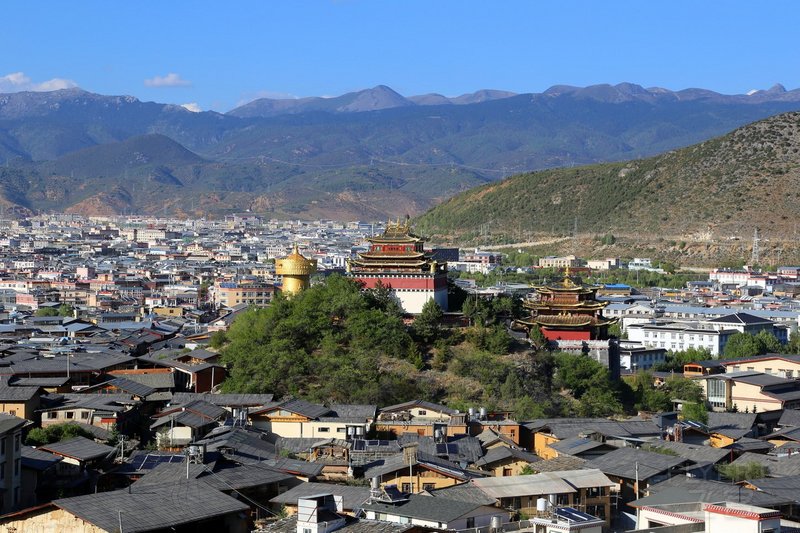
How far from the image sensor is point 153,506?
27.9m

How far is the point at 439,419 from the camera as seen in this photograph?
4394cm

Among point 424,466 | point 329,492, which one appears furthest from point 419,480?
point 329,492

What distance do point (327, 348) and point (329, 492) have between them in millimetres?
20658

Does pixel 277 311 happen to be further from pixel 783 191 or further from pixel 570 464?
pixel 783 191

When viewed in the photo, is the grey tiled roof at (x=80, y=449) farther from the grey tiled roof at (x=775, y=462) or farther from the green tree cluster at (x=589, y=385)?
the green tree cluster at (x=589, y=385)

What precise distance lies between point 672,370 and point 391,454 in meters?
31.2

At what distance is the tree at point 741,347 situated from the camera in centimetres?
7181

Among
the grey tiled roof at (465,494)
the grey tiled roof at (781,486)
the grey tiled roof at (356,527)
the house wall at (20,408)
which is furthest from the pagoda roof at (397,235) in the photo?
the grey tiled roof at (356,527)

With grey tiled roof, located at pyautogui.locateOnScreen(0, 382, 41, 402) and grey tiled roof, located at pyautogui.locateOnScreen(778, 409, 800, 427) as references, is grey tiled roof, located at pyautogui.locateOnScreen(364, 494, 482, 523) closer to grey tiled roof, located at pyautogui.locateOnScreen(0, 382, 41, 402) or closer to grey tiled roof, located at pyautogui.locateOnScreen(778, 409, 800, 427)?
grey tiled roof, located at pyautogui.locateOnScreen(0, 382, 41, 402)

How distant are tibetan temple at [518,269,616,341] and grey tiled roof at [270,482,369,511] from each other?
24528 millimetres

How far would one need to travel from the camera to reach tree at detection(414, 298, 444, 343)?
52.6 meters

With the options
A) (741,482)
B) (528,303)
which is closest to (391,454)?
(741,482)

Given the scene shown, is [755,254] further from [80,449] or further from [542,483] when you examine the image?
[80,449]

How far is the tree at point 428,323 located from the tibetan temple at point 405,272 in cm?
172
